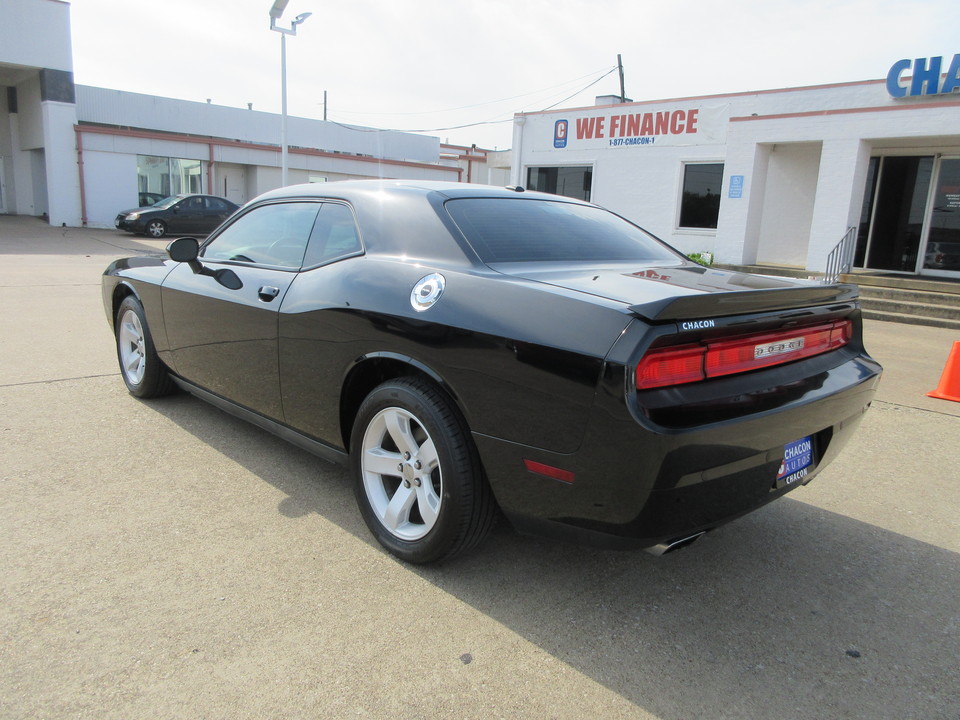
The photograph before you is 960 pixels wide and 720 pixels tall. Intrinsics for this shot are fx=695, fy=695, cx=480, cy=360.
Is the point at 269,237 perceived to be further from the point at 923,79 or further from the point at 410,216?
the point at 923,79

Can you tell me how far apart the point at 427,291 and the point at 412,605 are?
1217mm

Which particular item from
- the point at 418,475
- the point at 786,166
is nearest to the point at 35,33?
the point at 786,166

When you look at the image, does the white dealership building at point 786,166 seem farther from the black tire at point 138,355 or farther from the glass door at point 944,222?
the black tire at point 138,355

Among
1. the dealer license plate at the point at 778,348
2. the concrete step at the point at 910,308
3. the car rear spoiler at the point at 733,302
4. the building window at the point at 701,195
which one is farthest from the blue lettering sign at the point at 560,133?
the dealer license plate at the point at 778,348

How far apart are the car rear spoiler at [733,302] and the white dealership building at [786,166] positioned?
1222 cm

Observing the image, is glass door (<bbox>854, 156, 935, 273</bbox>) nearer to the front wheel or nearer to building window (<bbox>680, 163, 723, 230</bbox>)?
building window (<bbox>680, 163, 723, 230</bbox>)

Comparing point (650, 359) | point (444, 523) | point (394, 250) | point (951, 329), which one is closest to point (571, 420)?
point (650, 359)

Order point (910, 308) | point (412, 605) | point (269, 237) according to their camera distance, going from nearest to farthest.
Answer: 1. point (412, 605)
2. point (269, 237)
3. point (910, 308)

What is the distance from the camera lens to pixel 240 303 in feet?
12.2

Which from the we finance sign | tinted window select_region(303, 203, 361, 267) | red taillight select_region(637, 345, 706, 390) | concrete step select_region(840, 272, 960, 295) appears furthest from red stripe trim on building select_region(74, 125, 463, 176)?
red taillight select_region(637, 345, 706, 390)

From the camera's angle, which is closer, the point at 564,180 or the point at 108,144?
the point at 564,180

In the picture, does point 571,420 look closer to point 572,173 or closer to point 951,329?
point 951,329

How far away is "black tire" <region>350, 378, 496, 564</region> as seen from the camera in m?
2.63

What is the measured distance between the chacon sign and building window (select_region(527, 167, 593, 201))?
7436 mm
